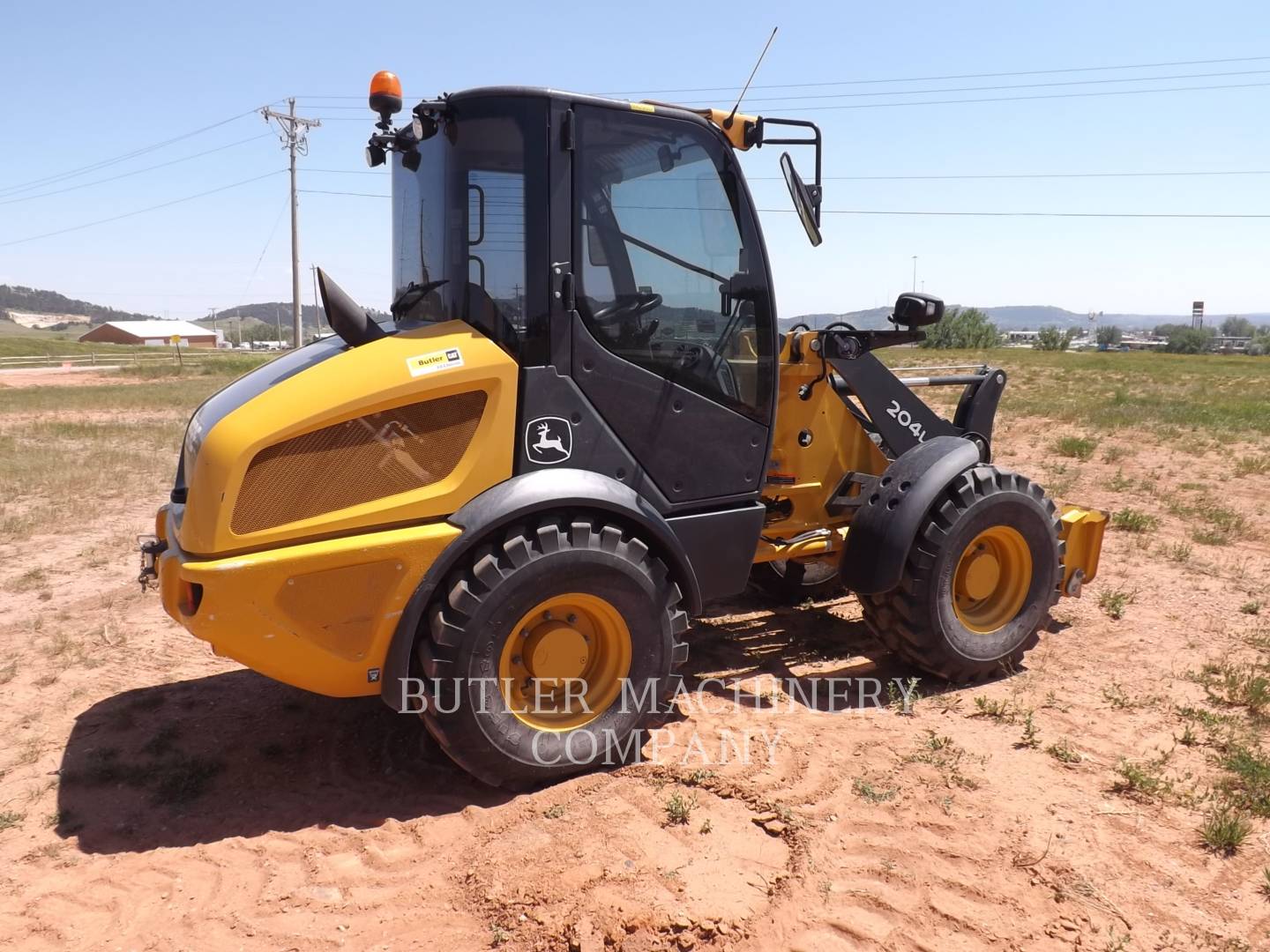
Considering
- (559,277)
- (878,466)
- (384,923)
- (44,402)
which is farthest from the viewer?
(44,402)

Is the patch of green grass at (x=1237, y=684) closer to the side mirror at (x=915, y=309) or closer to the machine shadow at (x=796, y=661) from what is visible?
the machine shadow at (x=796, y=661)

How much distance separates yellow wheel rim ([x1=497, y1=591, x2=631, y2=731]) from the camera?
11.8 feet

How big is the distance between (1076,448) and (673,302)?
30.5ft

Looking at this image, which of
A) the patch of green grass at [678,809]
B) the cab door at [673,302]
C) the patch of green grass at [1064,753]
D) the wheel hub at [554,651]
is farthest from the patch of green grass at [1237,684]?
the wheel hub at [554,651]

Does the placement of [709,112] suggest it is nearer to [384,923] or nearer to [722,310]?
[722,310]

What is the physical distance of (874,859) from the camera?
3166 millimetres

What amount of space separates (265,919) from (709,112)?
3.52 meters

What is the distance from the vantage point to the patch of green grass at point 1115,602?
5641mm

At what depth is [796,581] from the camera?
5.89m

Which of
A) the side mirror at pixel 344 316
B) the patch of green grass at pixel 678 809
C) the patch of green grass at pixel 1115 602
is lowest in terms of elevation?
the patch of green grass at pixel 678 809

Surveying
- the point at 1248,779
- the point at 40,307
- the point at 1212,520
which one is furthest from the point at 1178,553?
the point at 40,307

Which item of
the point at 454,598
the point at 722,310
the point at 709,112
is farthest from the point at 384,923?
the point at 709,112

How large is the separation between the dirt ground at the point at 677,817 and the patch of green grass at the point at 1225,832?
32 millimetres

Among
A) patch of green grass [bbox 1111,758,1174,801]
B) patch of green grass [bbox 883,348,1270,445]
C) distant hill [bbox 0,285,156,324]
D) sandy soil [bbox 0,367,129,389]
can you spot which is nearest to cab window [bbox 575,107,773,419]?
patch of green grass [bbox 1111,758,1174,801]
